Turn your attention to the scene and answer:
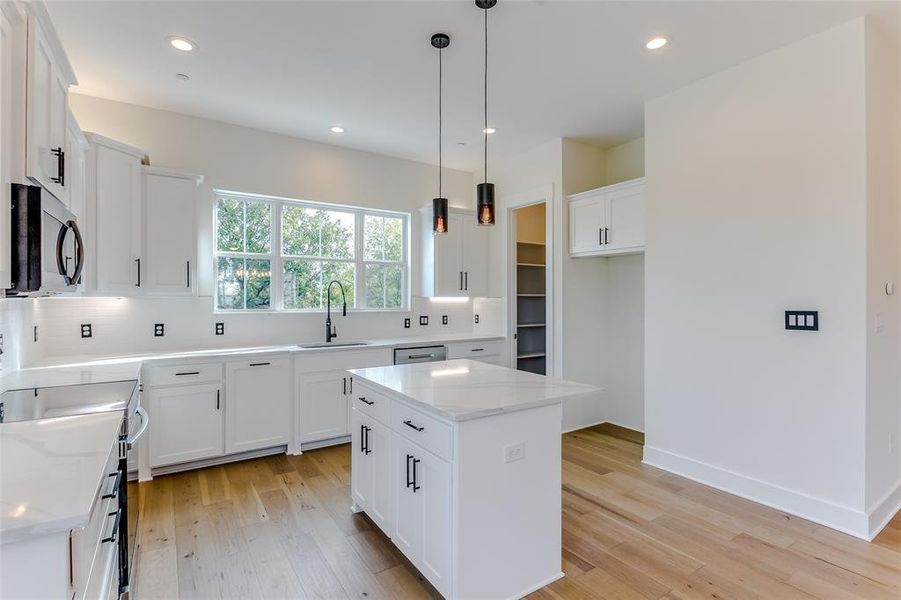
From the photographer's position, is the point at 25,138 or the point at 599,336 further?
the point at 599,336

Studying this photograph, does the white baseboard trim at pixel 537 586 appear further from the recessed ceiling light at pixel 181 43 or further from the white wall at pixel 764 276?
the recessed ceiling light at pixel 181 43

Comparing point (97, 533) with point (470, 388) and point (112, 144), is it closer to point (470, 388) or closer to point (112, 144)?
point (470, 388)

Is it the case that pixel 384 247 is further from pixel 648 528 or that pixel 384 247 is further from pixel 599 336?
pixel 648 528

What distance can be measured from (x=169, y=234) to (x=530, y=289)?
12.5 feet

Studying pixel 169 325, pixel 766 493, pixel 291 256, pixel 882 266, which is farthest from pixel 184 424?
pixel 882 266

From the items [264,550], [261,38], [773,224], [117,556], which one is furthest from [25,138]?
[773,224]

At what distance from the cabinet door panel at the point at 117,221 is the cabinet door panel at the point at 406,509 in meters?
2.48

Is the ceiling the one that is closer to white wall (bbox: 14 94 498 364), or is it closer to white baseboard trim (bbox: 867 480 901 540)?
white wall (bbox: 14 94 498 364)

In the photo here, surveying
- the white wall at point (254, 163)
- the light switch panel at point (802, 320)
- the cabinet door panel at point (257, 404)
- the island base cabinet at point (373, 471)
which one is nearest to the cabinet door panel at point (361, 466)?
the island base cabinet at point (373, 471)

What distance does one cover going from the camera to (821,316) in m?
2.62

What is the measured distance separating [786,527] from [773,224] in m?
1.86

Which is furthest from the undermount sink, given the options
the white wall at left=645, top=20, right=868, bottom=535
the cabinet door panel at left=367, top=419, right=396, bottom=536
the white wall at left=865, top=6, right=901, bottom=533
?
the white wall at left=865, top=6, right=901, bottom=533

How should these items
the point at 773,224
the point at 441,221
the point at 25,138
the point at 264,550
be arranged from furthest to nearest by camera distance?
the point at 773,224 < the point at 441,221 < the point at 264,550 < the point at 25,138

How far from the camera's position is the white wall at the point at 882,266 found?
8.23ft
